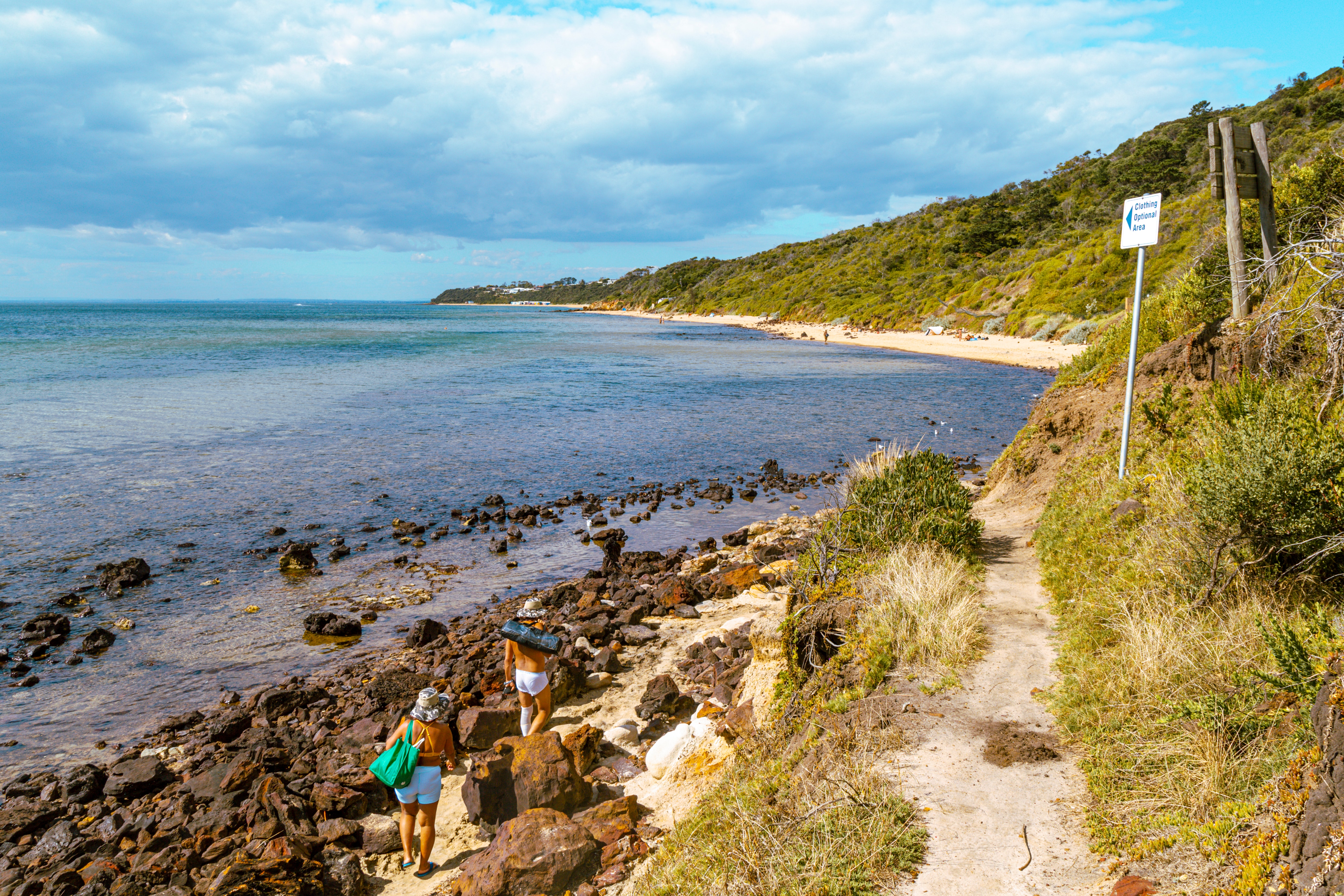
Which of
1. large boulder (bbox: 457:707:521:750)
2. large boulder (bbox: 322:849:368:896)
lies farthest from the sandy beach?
large boulder (bbox: 322:849:368:896)

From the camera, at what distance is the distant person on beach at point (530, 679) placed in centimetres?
850

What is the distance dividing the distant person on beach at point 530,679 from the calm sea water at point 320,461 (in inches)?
162

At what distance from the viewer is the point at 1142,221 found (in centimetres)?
910

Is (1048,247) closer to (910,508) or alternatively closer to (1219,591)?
(910,508)

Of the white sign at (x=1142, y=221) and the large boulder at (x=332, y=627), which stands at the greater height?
the white sign at (x=1142, y=221)

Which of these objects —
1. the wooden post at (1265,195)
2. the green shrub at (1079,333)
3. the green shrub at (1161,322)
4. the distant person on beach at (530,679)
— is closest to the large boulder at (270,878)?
the distant person on beach at (530,679)

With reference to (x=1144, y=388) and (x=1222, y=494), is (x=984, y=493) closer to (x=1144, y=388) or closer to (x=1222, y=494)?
(x=1144, y=388)

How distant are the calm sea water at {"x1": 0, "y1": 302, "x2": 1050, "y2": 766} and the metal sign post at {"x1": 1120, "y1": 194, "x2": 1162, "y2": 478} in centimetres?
947

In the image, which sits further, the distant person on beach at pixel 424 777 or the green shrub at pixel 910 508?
the green shrub at pixel 910 508

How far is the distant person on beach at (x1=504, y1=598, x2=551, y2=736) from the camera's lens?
Result: 27.9 feet

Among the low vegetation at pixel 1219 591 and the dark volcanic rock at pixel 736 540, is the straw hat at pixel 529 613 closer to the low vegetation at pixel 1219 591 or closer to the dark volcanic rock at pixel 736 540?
the low vegetation at pixel 1219 591

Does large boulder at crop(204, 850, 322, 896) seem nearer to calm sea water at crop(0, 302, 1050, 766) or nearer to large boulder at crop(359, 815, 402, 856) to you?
large boulder at crop(359, 815, 402, 856)

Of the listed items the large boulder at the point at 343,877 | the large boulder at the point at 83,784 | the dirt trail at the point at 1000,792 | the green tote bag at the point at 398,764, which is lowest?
the large boulder at the point at 83,784

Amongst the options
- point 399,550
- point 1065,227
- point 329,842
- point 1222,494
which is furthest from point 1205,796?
point 1065,227
